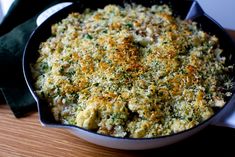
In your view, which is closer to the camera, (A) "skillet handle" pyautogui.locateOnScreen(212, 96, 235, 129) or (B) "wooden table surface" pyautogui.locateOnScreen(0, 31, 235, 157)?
(A) "skillet handle" pyautogui.locateOnScreen(212, 96, 235, 129)

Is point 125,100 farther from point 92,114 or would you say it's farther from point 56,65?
point 56,65

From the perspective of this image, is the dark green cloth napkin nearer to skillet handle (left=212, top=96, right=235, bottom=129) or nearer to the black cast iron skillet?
the black cast iron skillet

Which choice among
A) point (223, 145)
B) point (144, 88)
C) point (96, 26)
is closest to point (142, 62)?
point (144, 88)

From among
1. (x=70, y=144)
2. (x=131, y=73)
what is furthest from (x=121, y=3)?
(x=70, y=144)

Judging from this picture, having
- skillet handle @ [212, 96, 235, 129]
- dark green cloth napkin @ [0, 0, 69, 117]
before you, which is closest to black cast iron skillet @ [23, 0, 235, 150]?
skillet handle @ [212, 96, 235, 129]

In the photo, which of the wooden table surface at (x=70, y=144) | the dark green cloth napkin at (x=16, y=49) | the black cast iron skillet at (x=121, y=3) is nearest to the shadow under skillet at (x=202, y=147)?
the wooden table surface at (x=70, y=144)

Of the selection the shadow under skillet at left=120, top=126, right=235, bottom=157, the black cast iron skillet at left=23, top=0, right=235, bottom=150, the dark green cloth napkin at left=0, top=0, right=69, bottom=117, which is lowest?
the dark green cloth napkin at left=0, top=0, right=69, bottom=117

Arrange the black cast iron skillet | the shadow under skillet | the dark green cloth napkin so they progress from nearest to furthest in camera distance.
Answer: the black cast iron skillet, the shadow under skillet, the dark green cloth napkin

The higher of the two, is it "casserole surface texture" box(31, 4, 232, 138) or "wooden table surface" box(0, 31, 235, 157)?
"casserole surface texture" box(31, 4, 232, 138)
